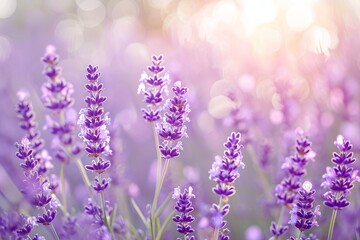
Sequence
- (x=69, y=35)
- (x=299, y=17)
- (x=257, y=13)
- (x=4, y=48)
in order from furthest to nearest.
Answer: (x=69, y=35) → (x=4, y=48) → (x=299, y=17) → (x=257, y=13)

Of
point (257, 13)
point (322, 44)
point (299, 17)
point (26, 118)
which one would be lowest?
point (26, 118)

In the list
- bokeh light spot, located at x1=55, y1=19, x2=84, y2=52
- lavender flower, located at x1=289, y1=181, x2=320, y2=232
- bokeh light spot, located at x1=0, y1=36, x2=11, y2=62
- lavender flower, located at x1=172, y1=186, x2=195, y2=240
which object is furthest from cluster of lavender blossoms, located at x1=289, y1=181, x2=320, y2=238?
bokeh light spot, located at x1=55, y1=19, x2=84, y2=52

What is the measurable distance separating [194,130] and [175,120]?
2000mm

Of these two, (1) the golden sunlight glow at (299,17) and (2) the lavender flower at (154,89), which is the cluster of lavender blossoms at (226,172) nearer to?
(2) the lavender flower at (154,89)

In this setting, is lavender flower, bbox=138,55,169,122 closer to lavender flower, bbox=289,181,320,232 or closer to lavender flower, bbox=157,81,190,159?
lavender flower, bbox=157,81,190,159

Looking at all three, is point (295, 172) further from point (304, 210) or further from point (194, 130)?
point (194, 130)

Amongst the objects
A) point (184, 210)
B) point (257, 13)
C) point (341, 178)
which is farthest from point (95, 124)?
point (257, 13)

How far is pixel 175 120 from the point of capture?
1792 mm

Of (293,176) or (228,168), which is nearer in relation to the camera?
(228,168)

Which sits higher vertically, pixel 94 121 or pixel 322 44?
pixel 322 44

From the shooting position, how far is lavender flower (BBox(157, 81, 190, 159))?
1.77m

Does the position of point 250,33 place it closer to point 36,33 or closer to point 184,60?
point 184,60

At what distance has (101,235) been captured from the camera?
A: 177 centimetres

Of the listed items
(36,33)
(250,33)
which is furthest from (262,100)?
(36,33)
